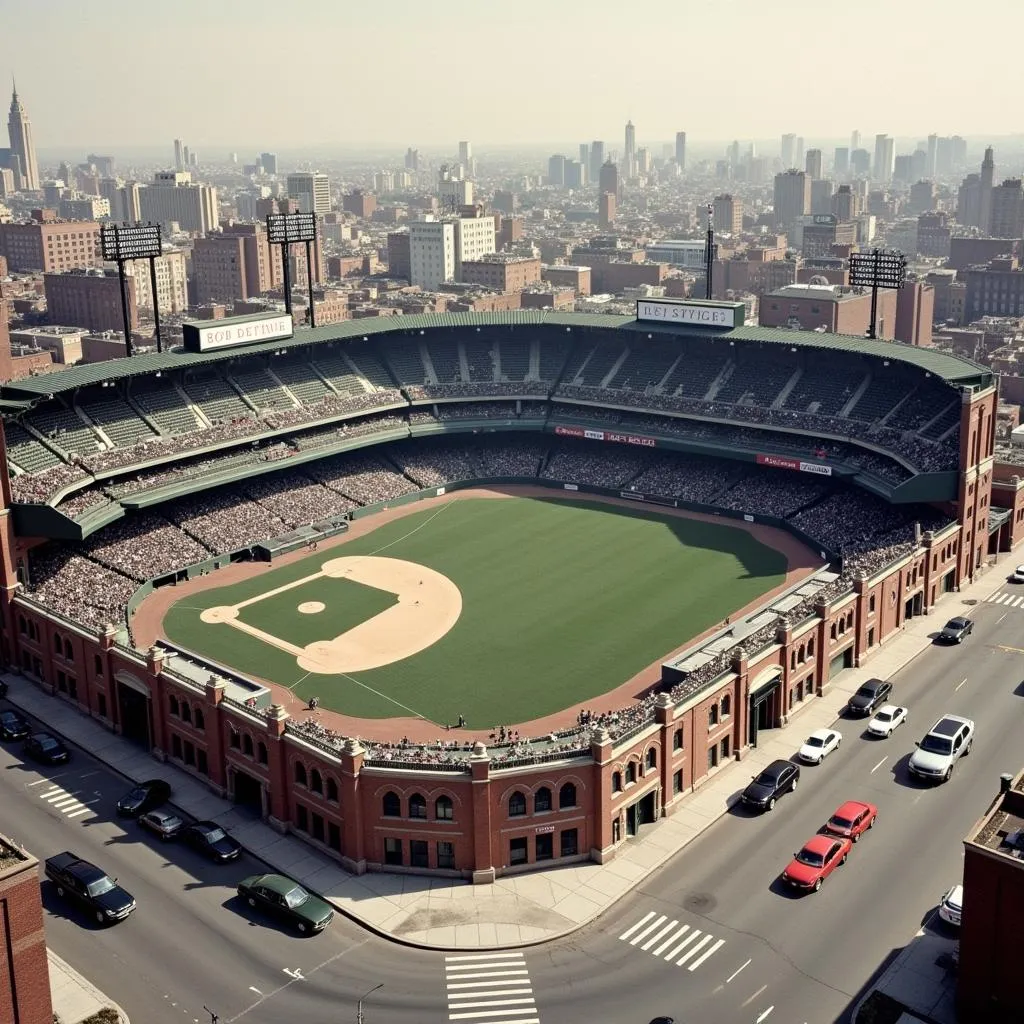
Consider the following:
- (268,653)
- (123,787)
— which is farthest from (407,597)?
(123,787)

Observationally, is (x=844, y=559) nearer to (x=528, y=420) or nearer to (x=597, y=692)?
(x=597, y=692)

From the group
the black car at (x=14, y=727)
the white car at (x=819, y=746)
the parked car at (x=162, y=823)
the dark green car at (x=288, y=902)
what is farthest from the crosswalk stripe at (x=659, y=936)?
the black car at (x=14, y=727)

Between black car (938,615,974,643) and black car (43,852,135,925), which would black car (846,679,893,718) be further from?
black car (43,852,135,925)

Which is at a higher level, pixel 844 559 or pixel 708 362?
pixel 708 362

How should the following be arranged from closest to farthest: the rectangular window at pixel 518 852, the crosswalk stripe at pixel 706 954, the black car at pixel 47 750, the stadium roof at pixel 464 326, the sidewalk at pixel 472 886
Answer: the crosswalk stripe at pixel 706 954, the sidewalk at pixel 472 886, the rectangular window at pixel 518 852, the black car at pixel 47 750, the stadium roof at pixel 464 326

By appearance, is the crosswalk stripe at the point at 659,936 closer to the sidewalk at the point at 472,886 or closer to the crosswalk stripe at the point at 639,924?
the crosswalk stripe at the point at 639,924

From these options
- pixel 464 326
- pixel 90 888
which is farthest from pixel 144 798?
pixel 464 326
